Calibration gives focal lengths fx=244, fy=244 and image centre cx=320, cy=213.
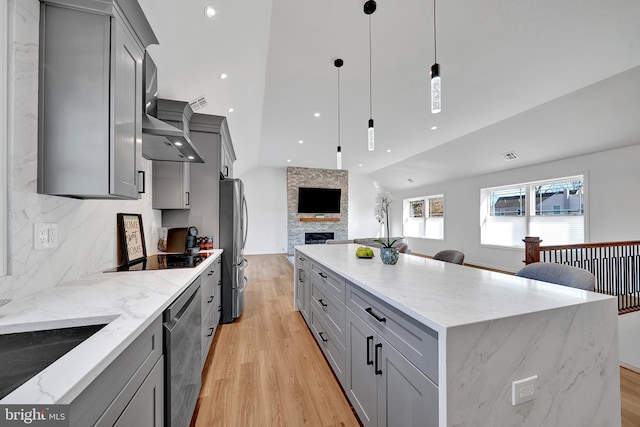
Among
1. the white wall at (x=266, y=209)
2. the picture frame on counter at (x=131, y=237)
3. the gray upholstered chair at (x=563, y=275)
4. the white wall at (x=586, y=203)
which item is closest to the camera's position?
the gray upholstered chair at (x=563, y=275)

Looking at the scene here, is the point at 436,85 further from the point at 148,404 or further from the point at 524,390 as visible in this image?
the point at 148,404

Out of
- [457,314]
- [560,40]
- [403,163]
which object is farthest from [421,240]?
[457,314]

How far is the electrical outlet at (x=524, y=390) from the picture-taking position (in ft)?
3.00

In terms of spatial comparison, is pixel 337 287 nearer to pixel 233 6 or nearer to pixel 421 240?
pixel 233 6

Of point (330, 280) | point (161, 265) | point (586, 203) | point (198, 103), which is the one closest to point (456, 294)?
point (330, 280)

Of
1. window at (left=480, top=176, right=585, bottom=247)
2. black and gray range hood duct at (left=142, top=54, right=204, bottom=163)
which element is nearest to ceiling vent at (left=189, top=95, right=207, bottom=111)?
black and gray range hood duct at (left=142, top=54, right=204, bottom=163)

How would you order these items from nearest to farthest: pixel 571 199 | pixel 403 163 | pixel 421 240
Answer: pixel 571 199 → pixel 403 163 → pixel 421 240

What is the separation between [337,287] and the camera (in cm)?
184

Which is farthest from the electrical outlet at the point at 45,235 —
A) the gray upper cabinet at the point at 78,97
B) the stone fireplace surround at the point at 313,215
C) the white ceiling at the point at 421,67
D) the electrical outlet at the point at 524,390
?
the stone fireplace surround at the point at 313,215

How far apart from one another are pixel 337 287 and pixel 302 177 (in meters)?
6.98

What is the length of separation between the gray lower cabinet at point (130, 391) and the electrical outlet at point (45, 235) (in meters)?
0.74

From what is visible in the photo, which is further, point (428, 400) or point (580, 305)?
point (580, 305)

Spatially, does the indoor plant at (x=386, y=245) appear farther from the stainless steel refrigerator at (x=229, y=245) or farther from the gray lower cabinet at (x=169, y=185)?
the gray lower cabinet at (x=169, y=185)

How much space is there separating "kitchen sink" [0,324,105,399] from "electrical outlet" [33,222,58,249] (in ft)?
1.68
